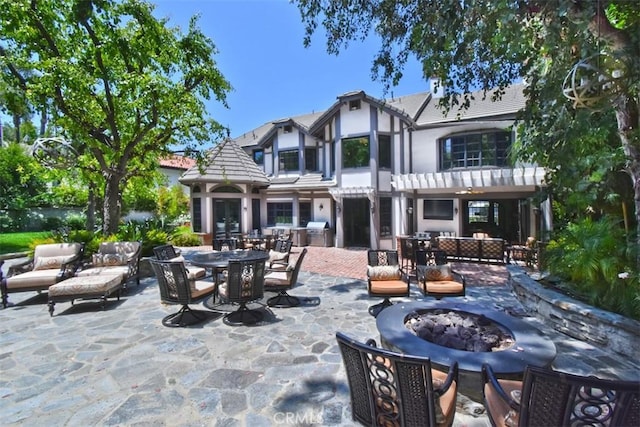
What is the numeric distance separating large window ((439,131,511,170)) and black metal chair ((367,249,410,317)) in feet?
31.8

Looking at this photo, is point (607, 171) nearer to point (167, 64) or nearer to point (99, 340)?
point (99, 340)

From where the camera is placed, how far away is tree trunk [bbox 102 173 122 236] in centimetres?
1081

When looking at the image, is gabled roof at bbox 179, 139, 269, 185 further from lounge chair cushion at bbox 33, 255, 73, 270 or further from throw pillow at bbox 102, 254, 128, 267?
lounge chair cushion at bbox 33, 255, 73, 270

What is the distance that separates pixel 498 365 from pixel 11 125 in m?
53.4

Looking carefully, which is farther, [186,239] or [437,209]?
[186,239]

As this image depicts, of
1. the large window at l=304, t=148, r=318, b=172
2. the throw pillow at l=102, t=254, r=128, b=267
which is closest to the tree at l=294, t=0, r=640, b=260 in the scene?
the throw pillow at l=102, t=254, r=128, b=267

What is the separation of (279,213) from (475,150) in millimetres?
11712

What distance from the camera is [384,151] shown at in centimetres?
1580

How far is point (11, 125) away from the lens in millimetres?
37094

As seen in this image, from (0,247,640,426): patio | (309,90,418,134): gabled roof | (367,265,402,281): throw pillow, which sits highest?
(309,90,418,134): gabled roof

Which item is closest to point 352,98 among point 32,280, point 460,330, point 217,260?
point 217,260

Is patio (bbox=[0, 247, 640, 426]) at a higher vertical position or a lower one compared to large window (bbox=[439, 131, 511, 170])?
lower

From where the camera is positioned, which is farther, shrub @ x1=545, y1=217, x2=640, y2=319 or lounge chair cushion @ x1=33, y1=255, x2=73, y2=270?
lounge chair cushion @ x1=33, y1=255, x2=73, y2=270

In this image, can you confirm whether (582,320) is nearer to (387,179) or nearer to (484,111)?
(387,179)
